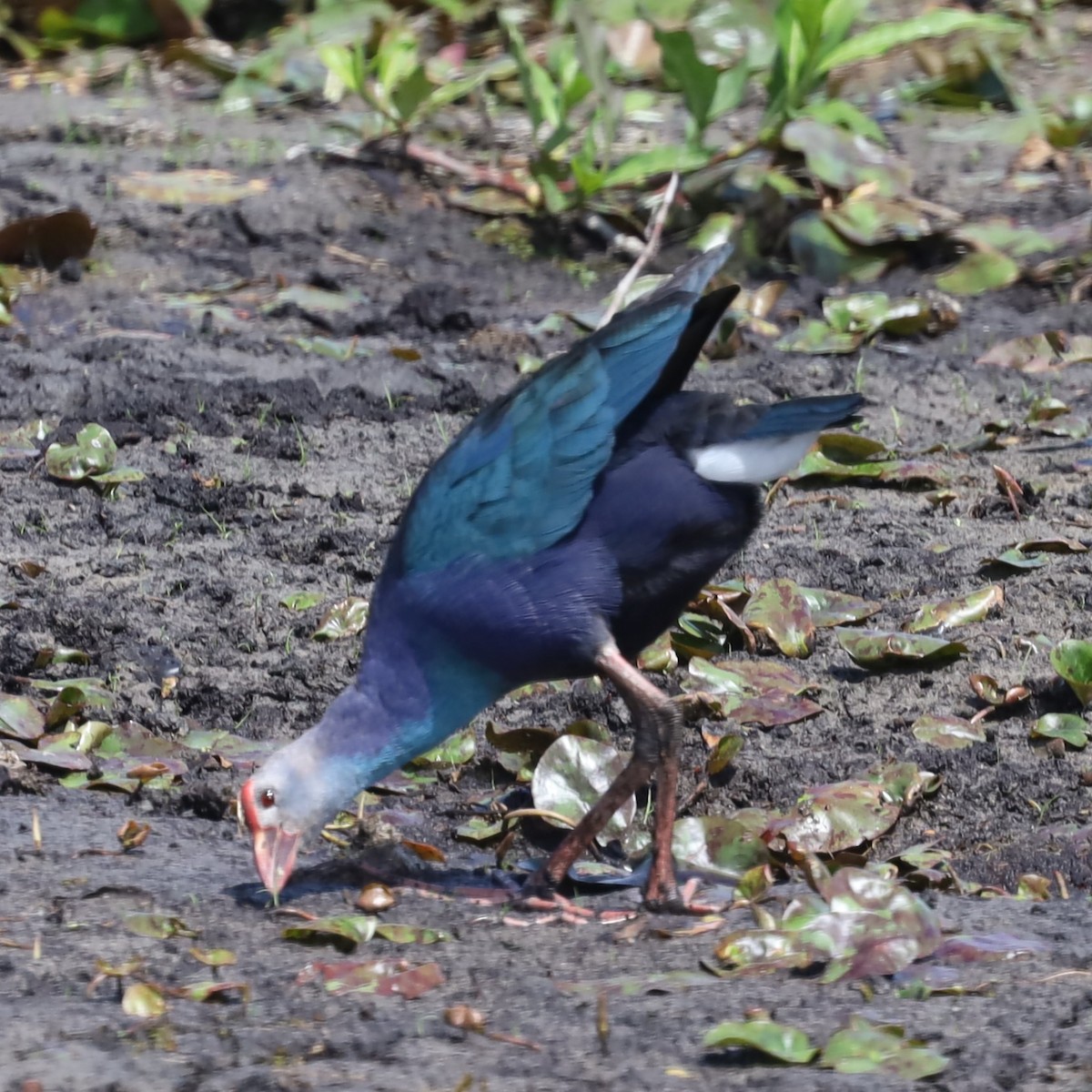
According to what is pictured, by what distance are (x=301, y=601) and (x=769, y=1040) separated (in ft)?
7.72

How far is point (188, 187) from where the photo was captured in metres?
7.87

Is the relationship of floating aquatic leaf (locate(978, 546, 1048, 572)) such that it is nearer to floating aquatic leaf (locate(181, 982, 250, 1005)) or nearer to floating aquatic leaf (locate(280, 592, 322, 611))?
floating aquatic leaf (locate(280, 592, 322, 611))

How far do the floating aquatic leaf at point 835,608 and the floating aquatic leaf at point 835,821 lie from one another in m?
0.84

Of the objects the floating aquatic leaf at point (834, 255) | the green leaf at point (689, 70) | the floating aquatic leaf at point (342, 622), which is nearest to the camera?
the floating aquatic leaf at point (342, 622)

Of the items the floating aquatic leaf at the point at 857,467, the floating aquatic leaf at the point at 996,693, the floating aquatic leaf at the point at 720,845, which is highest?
the floating aquatic leaf at the point at 720,845

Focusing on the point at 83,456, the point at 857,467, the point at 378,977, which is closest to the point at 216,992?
the point at 378,977

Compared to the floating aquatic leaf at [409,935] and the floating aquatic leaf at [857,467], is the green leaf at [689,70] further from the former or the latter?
the floating aquatic leaf at [409,935]

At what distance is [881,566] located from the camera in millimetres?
4828

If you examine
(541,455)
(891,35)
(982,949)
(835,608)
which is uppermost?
(541,455)

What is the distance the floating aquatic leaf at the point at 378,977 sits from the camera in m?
2.89

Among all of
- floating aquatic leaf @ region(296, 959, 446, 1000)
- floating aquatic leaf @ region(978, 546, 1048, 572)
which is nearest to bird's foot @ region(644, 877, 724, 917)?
floating aquatic leaf @ region(296, 959, 446, 1000)

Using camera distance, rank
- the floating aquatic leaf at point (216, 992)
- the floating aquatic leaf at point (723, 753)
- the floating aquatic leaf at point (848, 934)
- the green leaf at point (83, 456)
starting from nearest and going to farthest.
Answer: the floating aquatic leaf at point (216, 992) → the floating aquatic leaf at point (848, 934) → the floating aquatic leaf at point (723, 753) → the green leaf at point (83, 456)

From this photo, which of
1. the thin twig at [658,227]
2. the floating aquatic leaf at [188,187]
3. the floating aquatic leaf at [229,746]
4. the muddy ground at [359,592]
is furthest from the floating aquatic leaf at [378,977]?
the floating aquatic leaf at [188,187]

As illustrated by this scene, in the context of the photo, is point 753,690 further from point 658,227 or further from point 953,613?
point 658,227
